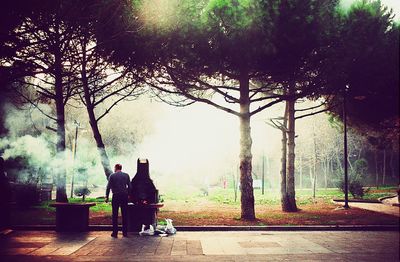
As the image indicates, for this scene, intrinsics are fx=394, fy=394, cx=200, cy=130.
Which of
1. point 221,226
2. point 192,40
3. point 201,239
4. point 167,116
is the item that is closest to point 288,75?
point 192,40

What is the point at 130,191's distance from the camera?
11.3 metres

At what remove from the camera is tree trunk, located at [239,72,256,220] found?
1411cm

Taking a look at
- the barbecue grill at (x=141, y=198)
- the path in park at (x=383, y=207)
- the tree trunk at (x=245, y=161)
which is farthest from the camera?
the path in park at (x=383, y=207)

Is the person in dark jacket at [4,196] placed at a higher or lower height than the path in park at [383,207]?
higher

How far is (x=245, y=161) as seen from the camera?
1431 cm

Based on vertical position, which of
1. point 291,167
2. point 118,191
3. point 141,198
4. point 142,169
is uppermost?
point 291,167

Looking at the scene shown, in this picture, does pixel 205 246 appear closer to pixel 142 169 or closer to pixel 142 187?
pixel 142 187

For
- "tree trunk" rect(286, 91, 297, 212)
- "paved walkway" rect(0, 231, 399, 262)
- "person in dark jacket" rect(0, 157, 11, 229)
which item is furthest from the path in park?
"person in dark jacket" rect(0, 157, 11, 229)

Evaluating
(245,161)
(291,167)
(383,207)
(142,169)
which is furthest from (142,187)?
(383,207)

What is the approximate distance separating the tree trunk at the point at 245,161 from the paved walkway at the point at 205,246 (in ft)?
8.42

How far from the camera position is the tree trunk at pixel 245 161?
14.1 m

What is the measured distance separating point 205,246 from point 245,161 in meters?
5.56

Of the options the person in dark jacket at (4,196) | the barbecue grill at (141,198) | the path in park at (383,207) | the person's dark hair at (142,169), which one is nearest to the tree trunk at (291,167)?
the path in park at (383,207)

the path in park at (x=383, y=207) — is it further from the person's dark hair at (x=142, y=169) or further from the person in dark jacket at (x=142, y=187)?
the person's dark hair at (x=142, y=169)
